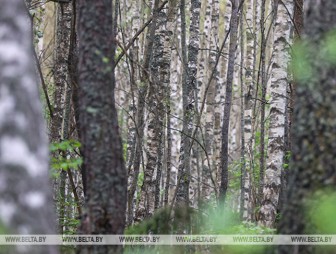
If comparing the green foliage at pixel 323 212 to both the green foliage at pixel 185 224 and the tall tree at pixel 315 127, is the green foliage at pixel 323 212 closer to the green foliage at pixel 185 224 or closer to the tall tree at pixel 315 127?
the tall tree at pixel 315 127

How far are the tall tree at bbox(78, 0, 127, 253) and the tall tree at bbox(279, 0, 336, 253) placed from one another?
987 mm

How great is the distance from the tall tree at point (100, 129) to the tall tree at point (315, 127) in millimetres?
987

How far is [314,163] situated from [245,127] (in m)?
12.1

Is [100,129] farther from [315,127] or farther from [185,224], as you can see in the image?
[185,224]

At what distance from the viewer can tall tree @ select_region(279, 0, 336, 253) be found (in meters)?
3.23

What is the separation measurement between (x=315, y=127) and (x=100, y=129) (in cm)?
122

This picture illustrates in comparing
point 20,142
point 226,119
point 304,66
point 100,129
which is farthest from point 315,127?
point 226,119

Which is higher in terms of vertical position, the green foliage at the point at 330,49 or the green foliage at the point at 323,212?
the green foliage at the point at 330,49

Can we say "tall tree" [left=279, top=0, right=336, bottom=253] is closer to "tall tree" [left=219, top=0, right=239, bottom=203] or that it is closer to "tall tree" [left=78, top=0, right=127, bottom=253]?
"tall tree" [left=78, top=0, right=127, bottom=253]

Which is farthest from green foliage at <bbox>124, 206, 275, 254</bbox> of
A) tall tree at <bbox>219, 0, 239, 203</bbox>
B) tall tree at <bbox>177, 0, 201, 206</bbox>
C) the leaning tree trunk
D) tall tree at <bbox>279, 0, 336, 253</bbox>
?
the leaning tree trunk

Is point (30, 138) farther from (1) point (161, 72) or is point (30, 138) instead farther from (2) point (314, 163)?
(1) point (161, 72)

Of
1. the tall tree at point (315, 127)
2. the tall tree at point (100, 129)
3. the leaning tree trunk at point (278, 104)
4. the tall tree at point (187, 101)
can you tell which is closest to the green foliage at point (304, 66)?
the tall tree at point (315, 127)

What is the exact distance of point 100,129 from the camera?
3.50 metres

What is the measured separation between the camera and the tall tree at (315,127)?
3.23 metres
